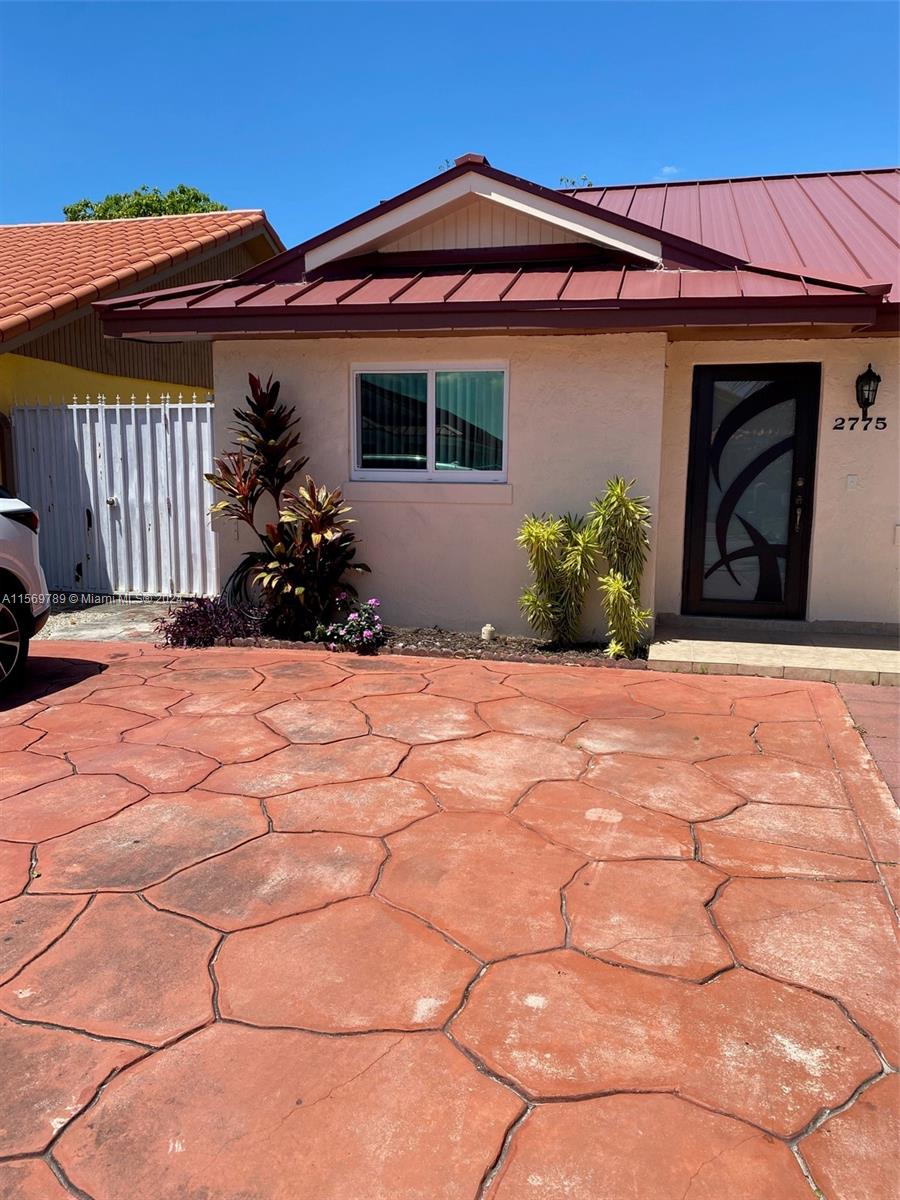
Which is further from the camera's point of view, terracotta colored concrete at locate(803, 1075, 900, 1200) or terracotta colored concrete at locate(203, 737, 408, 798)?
terracotta colored concrete at locate(203, 737, 408, 798)

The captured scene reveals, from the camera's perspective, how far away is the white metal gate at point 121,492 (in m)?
9.41

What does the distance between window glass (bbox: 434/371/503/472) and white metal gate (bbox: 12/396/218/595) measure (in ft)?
9.87

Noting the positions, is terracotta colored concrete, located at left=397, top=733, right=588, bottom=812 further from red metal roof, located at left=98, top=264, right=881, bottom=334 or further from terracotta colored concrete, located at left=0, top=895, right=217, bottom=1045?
red metal roof, located at left=98, top=264, right=881, bottom=334

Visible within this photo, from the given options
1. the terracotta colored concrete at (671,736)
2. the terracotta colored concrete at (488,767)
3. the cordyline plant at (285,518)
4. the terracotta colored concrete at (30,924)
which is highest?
the cordyline plant at (285,518)

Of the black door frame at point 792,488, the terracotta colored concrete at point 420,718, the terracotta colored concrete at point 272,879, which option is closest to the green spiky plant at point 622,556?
the black door frame at point 792,488

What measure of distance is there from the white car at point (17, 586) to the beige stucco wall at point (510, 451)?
104 inches

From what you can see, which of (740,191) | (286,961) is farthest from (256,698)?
(740,191)

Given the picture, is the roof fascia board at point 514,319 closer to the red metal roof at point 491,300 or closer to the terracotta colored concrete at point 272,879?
the red metal roof at point 491,300

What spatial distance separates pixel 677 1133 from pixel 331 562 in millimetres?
6099

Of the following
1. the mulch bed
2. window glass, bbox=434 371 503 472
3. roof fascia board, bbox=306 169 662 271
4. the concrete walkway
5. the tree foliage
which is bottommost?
the mulch bed

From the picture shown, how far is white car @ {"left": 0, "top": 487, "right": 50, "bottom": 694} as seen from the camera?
5.65 metres

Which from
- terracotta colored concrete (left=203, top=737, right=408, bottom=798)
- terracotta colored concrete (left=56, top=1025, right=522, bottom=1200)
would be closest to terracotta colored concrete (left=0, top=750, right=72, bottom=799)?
terracotta colored concrete (left=203, top=737, right=408, bottom=798)

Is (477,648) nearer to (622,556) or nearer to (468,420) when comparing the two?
(622,556)

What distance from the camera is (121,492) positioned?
381 inches
